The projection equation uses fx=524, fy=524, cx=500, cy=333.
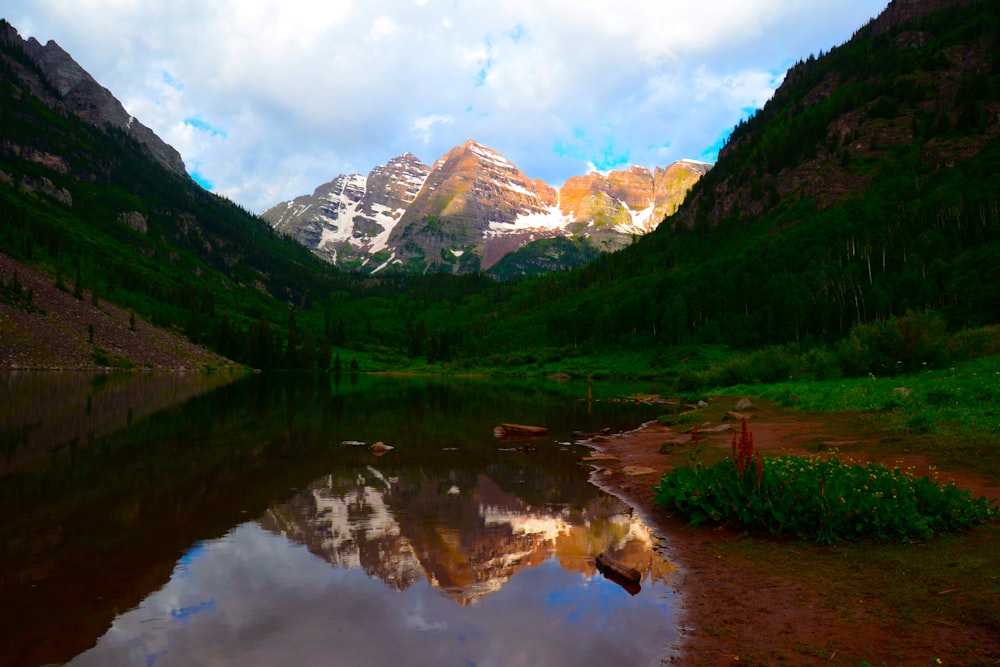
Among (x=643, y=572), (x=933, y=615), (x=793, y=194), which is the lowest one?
(x=643, y=572)

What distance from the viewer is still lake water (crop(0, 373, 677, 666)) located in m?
9.57

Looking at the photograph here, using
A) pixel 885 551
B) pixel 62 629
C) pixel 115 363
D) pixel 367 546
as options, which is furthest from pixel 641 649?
pixel 115 363

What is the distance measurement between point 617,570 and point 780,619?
12.6 ft

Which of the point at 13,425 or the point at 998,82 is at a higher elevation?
the point at 998,82

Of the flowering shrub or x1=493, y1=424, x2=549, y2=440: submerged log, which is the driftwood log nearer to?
the flowering shrub

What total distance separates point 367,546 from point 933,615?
42.4 feet

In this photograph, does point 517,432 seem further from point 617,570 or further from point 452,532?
point 617,570

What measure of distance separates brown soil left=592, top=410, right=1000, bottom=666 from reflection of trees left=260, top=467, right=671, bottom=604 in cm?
121

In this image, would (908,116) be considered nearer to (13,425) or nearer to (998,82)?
(998,82)

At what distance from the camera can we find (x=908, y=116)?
183500 millimetres

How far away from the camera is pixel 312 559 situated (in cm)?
1405

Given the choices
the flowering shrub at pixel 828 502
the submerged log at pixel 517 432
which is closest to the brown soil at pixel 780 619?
the flowering shrub at pixel 828 502

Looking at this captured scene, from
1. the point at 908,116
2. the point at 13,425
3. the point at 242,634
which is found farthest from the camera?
the point at 908,116

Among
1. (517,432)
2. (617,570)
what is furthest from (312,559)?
(517,432)
